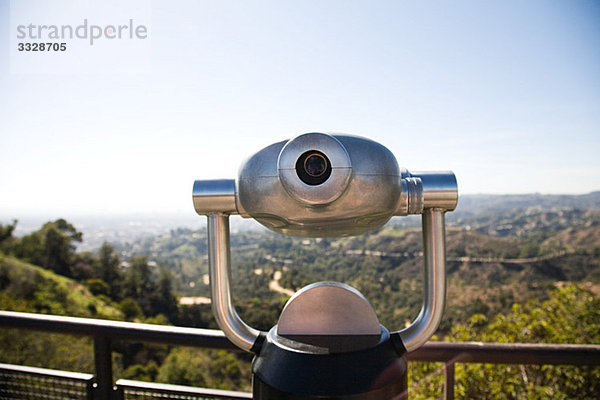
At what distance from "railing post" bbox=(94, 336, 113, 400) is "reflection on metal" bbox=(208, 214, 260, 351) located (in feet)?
2.57

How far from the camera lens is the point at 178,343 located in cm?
122

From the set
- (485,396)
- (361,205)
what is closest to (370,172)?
(361,205)

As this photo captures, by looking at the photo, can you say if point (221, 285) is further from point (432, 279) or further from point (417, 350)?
point (417, 350)

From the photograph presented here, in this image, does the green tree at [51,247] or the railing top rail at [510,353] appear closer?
the railing top rail at [510,353]

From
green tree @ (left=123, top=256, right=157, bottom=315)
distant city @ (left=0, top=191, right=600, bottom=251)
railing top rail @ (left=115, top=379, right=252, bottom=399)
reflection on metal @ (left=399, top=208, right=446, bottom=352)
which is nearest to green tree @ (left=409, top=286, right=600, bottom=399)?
railing top rail @ (left=115, top=379, right=252, bottom=399)

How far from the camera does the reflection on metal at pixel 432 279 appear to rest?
652 mm

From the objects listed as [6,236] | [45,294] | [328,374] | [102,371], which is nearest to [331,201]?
[328,374]

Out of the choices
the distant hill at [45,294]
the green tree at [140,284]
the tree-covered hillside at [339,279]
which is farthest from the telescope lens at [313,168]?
the green tree at [140,284]

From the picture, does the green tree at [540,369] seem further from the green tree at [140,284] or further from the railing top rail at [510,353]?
the green tree at [140,284]

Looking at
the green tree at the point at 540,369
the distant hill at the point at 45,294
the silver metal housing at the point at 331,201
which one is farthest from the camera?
the distant hill at the point at 45,294

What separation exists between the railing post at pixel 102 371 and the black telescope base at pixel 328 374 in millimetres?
848

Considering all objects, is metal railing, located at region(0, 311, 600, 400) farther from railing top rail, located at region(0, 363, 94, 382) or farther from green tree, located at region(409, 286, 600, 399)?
green tree, located at region(409, 286, 600, 399)

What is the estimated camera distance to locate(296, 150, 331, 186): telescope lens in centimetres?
53

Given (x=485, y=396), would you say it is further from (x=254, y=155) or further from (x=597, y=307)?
(x=254, y=155)
